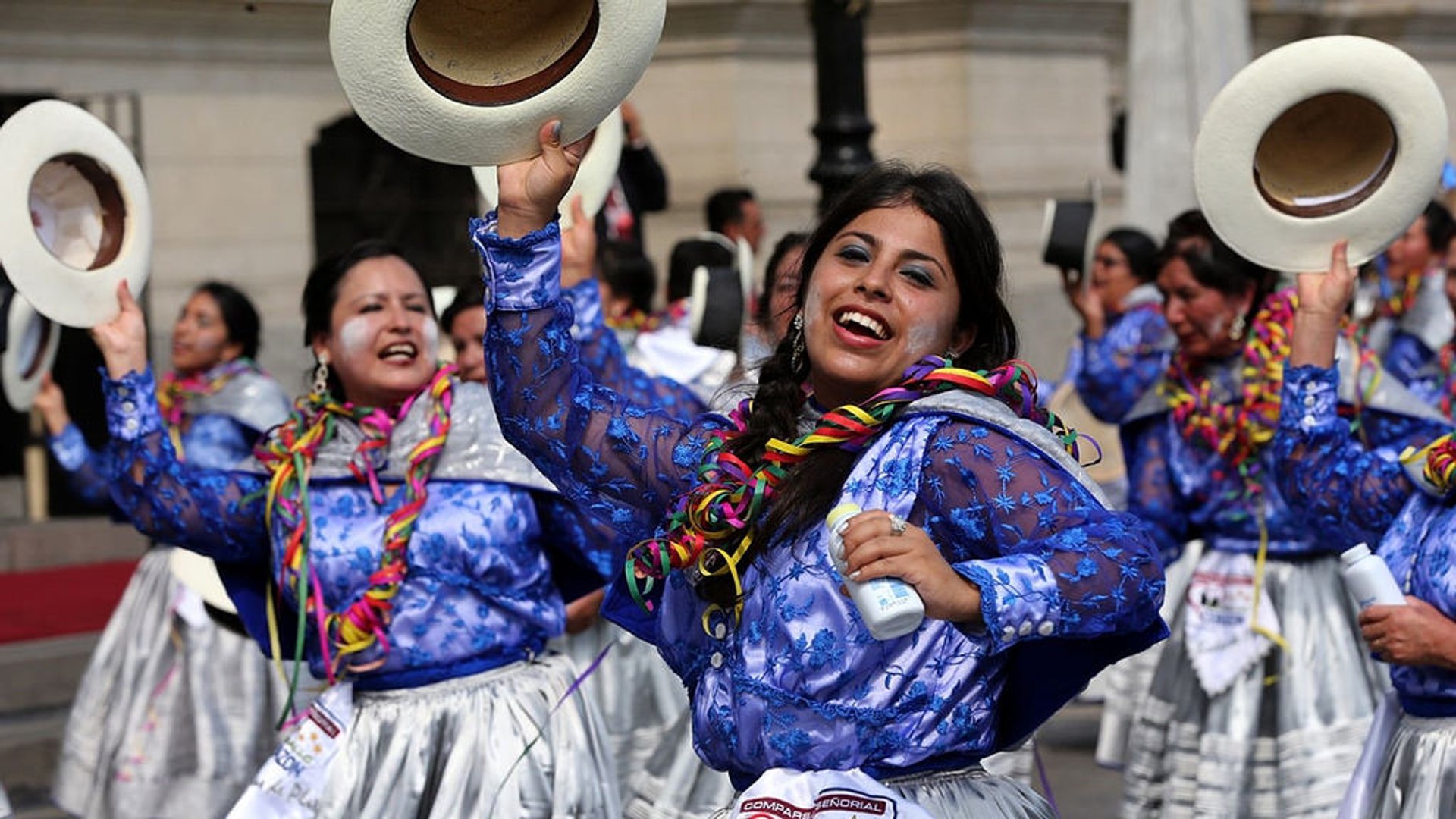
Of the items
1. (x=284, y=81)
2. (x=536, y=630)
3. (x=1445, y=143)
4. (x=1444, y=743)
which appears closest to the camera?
(x=1444, y=743)

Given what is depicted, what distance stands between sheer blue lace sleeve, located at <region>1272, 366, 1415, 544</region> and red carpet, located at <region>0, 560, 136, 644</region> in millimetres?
6868

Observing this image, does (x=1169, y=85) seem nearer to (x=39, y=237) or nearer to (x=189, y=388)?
(x=189, y=388)

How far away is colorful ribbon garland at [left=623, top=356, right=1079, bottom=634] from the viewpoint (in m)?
3.55

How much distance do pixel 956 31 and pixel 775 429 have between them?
44.9 ft

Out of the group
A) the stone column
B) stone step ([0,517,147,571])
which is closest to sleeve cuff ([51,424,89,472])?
stone step ([0,517,147,571])

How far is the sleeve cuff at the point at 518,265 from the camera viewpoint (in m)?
3.55

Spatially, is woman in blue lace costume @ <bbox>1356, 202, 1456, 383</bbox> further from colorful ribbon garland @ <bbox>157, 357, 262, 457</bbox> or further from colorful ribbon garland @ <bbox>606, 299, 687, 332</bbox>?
colorful ribbon garland @ <bbox>157, 357, 262, 457</bbox>

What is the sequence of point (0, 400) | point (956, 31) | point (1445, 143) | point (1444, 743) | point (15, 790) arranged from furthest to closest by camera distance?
1. point (956, 31)
2. point (0, 400)
3. point (15, 790)
4. point (1445, 143)
5. point (1444, 743)

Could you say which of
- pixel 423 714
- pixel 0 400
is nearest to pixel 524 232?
pixel 423 714

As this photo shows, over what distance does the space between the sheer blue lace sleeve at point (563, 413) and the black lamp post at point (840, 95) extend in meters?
6.51

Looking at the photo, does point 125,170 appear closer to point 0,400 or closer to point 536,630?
point 536,630

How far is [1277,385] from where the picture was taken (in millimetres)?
6758

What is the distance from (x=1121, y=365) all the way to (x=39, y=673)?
15.5 feet

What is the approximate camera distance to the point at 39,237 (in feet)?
17.3
